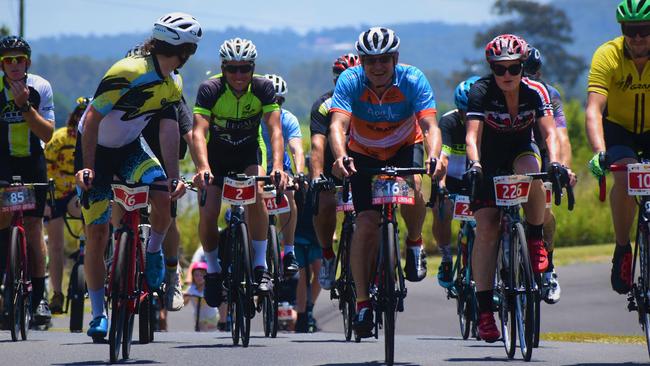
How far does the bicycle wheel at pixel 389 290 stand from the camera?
9992 millimetres

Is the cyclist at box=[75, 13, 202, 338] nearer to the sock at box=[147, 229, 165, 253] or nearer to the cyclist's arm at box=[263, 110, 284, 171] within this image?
the sock at box=[147, 229, 165, 253]

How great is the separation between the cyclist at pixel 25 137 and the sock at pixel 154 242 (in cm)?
182

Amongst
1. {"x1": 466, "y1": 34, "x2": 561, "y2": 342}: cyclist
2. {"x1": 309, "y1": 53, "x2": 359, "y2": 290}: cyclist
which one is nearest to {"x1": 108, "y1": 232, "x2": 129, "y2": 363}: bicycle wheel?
{"x1": 466, "y1": 34, "x2": 561, "y2": 342}: cyclist

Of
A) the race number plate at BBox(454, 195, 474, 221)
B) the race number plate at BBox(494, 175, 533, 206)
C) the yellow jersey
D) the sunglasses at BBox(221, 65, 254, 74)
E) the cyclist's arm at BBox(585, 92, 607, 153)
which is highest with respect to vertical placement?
the sunglasses at BBox(221, 65, 254, 74)

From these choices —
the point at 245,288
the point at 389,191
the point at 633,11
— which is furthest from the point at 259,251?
the point at 633,11

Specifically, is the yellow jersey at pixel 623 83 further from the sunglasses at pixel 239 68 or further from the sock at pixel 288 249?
the sock at pixel 288 249

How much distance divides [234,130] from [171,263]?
1.21 m

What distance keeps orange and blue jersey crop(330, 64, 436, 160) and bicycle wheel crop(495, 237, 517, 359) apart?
1.11m

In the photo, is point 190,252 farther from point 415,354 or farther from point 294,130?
point 415,354

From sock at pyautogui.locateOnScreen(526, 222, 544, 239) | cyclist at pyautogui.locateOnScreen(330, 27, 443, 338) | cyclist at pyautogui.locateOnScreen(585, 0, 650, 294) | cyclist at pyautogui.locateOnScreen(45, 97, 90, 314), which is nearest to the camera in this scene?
cyclist at pyautogui.locateOnScreen(585, 0, 650, 294)

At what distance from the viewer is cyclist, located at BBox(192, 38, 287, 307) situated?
1290 cm

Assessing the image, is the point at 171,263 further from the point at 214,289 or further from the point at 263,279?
the point at 263,279

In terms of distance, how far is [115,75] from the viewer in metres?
10.7

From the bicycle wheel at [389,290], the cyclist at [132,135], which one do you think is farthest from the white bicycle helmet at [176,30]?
the bicycle wheel at [389,290]
